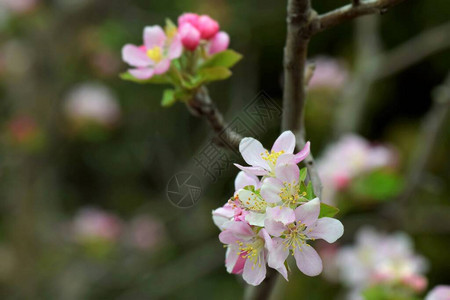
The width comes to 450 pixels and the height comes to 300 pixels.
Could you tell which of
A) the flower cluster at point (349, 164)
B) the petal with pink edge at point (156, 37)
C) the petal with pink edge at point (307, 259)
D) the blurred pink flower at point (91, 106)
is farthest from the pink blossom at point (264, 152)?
the blurred pink flower at point (91, 106)

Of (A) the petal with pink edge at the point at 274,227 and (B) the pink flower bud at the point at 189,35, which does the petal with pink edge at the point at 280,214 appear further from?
(B) the pink flower bud at the point at 189,35

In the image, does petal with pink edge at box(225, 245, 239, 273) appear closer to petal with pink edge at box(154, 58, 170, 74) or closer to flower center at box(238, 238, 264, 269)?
flower center at box(238, 238, 264, 269)

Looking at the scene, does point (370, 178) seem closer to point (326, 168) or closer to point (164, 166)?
point (326, 168)

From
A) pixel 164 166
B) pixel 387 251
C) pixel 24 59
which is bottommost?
pixel 164 166

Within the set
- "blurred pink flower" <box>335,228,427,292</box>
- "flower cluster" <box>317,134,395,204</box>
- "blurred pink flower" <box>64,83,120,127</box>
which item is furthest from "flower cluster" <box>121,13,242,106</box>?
"blurred pink flower" <box>64,83,120,127</box>

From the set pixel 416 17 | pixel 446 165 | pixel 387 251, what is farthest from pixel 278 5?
pixel 387 251
